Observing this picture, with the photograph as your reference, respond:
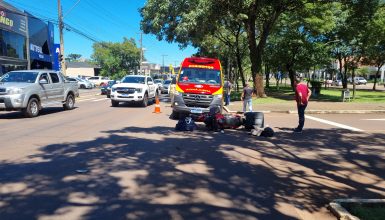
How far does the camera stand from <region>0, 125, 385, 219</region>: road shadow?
498cm

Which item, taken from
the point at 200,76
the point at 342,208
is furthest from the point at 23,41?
the point at 342,208

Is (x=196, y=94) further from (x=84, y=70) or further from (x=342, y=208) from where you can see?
(x=84, y=70)

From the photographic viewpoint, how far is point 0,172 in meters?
6.51

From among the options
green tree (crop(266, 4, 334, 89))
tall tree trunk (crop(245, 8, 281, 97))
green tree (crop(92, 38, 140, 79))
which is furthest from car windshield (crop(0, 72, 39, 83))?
green tree (crop(92, 38, 140, 79))

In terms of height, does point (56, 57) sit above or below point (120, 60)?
below

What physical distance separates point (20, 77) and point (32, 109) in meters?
1.57

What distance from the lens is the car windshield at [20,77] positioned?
15333mm

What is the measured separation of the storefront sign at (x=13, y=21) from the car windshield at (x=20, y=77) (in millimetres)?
14764

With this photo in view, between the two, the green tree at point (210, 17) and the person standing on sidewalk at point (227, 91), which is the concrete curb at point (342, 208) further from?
the green tree at point (210, 17)

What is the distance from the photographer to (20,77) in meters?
15.5

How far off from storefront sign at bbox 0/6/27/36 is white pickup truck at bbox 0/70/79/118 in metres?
13.8

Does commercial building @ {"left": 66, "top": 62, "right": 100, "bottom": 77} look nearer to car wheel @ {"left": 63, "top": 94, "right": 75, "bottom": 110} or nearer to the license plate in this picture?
car wheel @ {"left": 63, "top": 94, "right": 75, "bottom": 110}

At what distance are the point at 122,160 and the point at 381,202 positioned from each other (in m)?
4.60

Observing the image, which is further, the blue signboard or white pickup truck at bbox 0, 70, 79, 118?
the blue signboard
